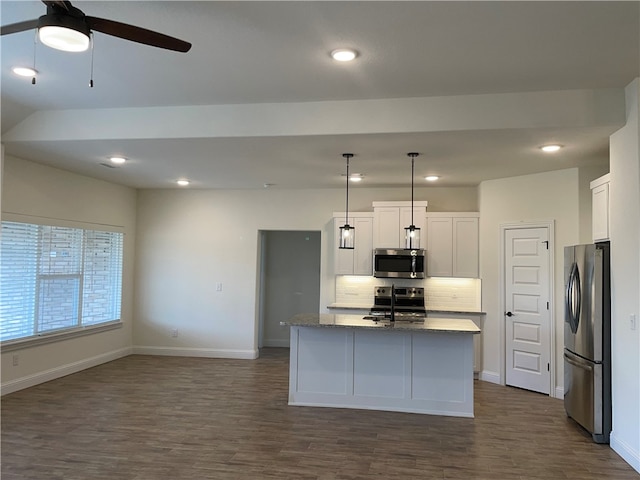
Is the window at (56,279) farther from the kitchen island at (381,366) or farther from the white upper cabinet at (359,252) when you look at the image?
the white upper cabinet at (359,252)

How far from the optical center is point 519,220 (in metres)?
5.98

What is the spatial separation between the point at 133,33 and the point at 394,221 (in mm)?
4914

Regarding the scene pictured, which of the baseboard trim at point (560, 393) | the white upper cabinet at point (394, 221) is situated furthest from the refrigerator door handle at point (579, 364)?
the white upper cabinet at point (394, 221)

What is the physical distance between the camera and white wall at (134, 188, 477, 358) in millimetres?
7387

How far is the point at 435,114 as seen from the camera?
401cm

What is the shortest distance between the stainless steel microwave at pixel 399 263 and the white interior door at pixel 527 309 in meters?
1.07

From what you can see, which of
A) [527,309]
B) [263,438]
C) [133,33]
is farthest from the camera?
[527,309]

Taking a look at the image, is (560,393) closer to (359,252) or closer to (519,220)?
(519,220)

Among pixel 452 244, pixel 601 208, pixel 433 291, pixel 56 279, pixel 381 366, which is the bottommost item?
pixel 381 366

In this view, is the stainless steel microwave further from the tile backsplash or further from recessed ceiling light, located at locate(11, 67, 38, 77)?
recessed ceiling light, located at locate(11, 67, 38, 77)

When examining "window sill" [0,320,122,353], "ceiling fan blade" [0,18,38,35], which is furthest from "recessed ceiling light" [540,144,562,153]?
"window sill" [0,320,122,353]

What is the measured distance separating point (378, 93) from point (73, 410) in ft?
13.5

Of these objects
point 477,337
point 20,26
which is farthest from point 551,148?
point 20,26

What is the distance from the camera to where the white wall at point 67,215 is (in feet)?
17.5
